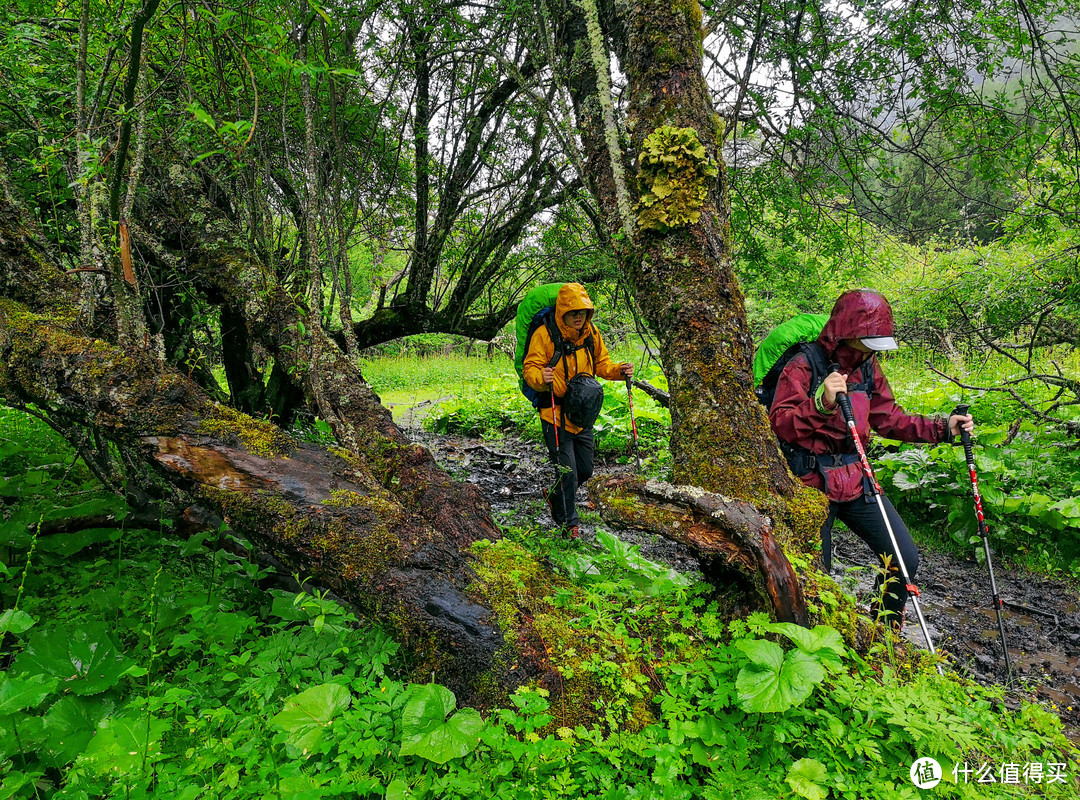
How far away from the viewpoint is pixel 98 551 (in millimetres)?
3359

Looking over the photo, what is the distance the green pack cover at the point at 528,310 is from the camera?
14.7ft

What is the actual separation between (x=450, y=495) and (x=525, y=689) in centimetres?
120

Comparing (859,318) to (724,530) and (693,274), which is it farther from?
(724,530)

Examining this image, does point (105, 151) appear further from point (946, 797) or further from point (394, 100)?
point (946, 797)

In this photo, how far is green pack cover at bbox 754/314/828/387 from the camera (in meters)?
3.28

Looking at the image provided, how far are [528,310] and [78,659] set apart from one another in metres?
3.72

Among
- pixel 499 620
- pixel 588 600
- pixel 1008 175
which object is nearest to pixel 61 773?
pixel 499 620

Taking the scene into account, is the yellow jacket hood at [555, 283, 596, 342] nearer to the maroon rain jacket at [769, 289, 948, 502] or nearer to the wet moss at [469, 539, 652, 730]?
the maroon rain jacket at [769, 289, 948, 502]

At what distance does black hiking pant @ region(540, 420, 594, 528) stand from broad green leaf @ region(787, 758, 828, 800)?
9.71 feet

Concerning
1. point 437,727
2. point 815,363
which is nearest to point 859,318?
point 815,363

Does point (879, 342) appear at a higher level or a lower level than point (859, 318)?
lower

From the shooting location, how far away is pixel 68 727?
1794mm

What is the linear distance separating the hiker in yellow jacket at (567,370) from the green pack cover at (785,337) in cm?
118

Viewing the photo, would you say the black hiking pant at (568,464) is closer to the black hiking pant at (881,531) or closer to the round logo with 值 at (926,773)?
the black hiking pant at (881,531)
